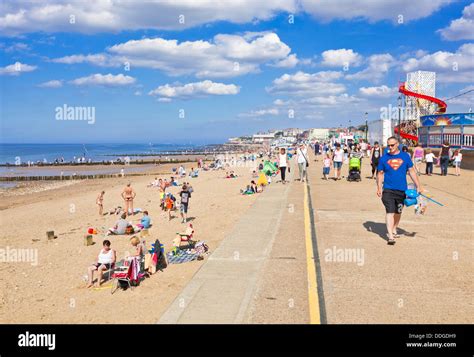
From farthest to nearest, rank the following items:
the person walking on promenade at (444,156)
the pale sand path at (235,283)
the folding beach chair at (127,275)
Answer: the person walking on promenade at (444,156)
the folding beach chair at (127,275)
the pale sand path at (235,283)

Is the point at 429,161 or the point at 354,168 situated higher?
the point at 429,161

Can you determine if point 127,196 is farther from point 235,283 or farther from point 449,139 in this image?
point 449,139

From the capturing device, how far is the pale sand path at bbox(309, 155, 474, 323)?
200 inches

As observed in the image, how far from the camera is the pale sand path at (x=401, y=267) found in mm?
5078

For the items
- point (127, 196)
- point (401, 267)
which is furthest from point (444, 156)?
point (401, 267)

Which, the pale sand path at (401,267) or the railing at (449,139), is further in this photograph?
the railing at (449,139)

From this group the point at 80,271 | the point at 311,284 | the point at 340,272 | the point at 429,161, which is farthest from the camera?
the point at 429,161

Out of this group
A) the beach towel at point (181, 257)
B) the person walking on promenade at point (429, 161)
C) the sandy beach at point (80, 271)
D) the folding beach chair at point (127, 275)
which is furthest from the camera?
the person walking on promenade at point (429, 161)

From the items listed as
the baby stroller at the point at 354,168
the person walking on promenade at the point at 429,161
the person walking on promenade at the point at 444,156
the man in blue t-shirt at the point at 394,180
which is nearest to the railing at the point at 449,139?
the person walking on promenade at the point at 429,161

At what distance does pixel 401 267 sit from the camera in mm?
6785

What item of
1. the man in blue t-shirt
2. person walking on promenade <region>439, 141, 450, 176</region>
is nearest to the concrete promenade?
the man in blue t-shirt

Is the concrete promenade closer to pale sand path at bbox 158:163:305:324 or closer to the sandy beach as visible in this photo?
pale sand path at bbox 158:163:305:324

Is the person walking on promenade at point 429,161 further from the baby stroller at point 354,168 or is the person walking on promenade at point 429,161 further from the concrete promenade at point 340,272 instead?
the concrete promenade at point 340,272

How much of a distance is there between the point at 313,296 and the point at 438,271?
232 cm
